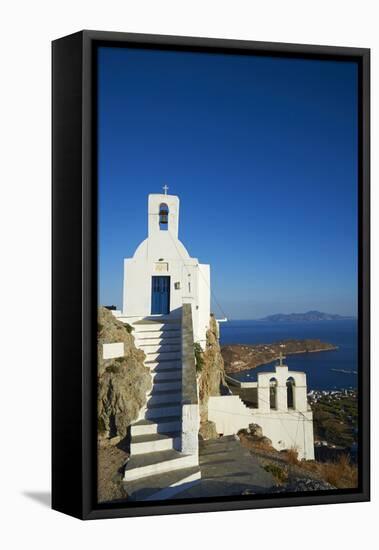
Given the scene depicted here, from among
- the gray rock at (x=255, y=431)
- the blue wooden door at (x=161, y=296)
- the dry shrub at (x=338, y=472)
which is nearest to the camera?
the blue wooden door at (x=161, y=296)

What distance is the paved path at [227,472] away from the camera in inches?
466

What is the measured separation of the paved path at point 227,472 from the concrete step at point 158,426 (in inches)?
13.9

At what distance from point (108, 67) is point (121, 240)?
1.75 meters

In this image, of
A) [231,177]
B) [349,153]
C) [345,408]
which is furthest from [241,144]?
[345,408]

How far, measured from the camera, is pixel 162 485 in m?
11.6

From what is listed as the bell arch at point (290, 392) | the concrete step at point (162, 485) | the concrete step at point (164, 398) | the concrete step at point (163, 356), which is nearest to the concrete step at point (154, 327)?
the concrete step at point (163, 356)

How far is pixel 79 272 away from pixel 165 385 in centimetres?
161

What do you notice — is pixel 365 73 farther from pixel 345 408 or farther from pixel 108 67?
pixel 345 408

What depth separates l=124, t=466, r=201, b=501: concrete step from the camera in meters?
11.6

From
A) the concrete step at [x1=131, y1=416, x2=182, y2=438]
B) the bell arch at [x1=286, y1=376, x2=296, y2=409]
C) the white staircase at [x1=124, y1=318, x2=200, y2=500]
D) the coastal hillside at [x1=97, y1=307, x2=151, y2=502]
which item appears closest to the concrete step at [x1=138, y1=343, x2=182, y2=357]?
the white staircase at [x1=124, y1=318, x2=200, y2=500]

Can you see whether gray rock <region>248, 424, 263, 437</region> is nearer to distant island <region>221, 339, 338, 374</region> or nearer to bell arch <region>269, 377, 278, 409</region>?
bell arch <region>269, 377, 278, 409</region>

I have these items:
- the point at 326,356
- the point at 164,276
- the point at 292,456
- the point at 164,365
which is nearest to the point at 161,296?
the point at 164,276

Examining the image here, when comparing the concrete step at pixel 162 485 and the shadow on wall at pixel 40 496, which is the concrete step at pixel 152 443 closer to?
the concrete step at pixel 162 485

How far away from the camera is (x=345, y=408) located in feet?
41.2
